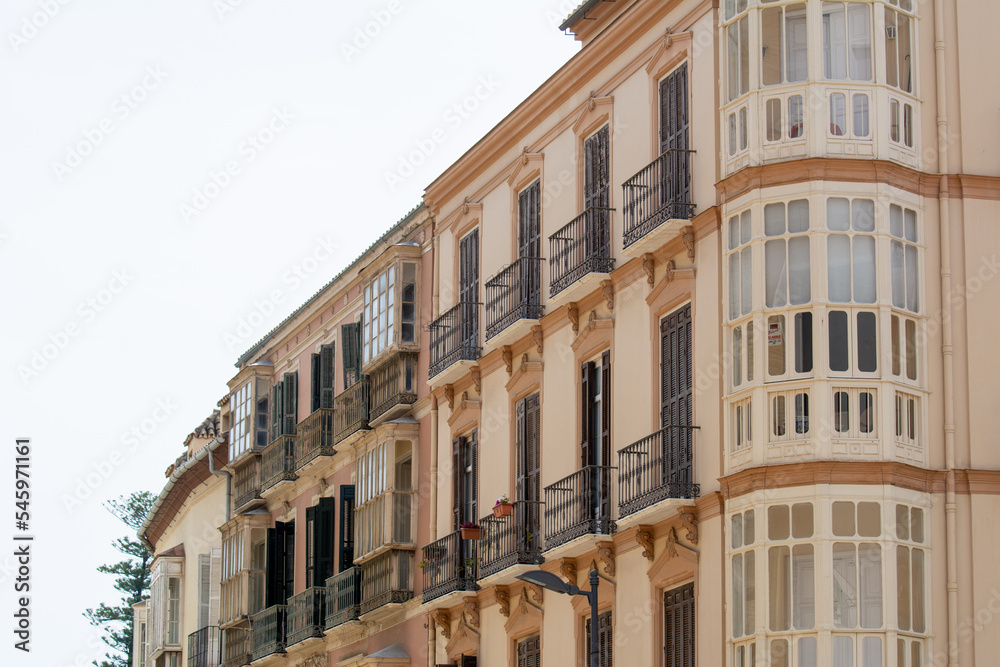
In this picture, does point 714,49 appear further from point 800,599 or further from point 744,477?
point 800,599

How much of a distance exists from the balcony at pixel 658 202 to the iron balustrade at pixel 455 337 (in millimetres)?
5959

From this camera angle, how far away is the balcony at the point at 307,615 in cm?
3684

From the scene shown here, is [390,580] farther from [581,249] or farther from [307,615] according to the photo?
[581,249]

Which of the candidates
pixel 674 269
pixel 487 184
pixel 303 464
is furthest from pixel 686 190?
pixel 303 464

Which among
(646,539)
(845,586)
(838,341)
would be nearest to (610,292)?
(646,539)

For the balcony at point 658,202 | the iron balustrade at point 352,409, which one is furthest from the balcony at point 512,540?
the iron balustrade at point 352,409

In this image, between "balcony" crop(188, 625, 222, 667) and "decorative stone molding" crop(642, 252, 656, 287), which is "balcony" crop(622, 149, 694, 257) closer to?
"decorative stone molding" crop(642, 252, 656, 287)

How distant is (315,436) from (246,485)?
17.5 feet

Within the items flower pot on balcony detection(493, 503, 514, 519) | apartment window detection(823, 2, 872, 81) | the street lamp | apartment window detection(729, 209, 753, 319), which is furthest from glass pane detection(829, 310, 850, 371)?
flower pot on balcony detection(493, 503, 514, 519)

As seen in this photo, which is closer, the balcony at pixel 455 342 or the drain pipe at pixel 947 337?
the drain pipe at pixel 947 337

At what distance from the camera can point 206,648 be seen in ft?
149

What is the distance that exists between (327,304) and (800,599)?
65.5ft

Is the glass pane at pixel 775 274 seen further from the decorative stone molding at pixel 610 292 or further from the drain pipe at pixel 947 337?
the decorative stone molding at pixel 610 292

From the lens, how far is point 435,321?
110 ft
